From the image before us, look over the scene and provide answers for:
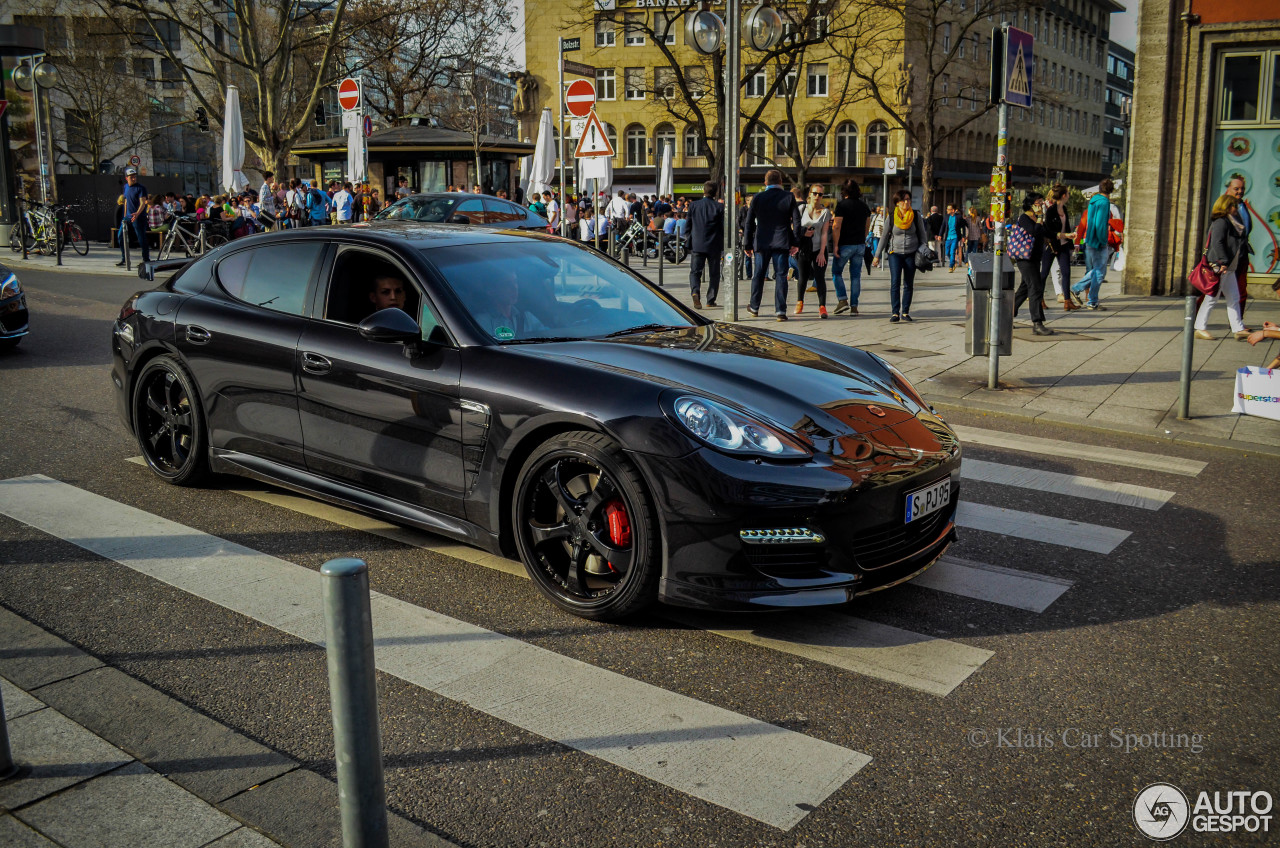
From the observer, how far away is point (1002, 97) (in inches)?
384

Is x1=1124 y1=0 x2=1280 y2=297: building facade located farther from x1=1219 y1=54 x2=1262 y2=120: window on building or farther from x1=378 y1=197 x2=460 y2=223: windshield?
x1=378 y1=197 x2=460 y2=223: windshield

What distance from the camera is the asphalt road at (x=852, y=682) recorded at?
9.92ft

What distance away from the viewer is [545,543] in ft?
14.6

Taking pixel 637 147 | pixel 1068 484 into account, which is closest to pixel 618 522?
pixel 1068 484

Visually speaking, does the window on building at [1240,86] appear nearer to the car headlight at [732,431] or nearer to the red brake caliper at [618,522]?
the car headlight at [732,431]

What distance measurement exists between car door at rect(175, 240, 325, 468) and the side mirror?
2.72 feet

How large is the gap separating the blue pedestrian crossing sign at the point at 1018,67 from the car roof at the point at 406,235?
18.9 feet

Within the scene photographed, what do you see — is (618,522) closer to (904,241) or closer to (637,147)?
(904,241)

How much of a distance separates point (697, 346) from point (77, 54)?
6199 cm

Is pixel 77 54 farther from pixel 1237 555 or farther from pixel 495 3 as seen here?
pixel 1237 555

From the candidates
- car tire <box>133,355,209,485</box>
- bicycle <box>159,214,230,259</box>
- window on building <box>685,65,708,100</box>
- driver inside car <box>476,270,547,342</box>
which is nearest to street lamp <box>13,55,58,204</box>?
bicycle <box>159,214,230,259</box>

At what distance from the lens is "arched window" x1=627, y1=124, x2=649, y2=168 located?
7706 cm

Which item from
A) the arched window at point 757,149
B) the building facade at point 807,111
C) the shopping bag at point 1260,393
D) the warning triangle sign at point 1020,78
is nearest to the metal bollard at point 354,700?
the shopping bag at point 1260,393

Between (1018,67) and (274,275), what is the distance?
7.23 m
